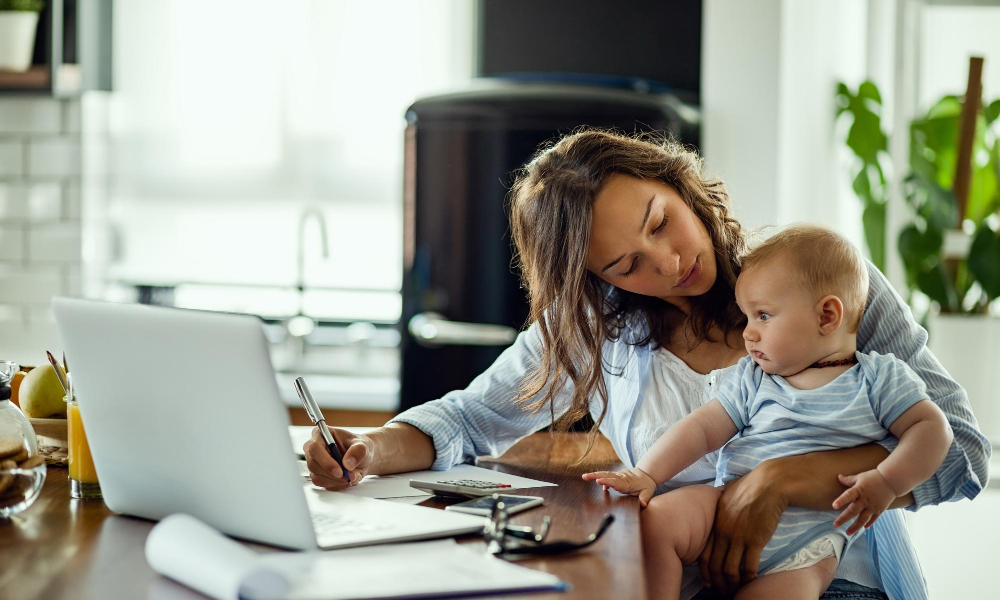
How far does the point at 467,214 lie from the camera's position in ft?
9.28

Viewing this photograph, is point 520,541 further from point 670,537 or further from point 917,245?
point 917,245

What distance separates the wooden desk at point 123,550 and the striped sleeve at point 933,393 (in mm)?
446

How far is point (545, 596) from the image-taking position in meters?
0.85

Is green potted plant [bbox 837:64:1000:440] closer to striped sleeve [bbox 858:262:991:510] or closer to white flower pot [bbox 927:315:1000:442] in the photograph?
white flower pot [bbox 927:315:1000:442]

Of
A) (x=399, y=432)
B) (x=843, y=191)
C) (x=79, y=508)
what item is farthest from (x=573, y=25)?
(x=79, y=508)

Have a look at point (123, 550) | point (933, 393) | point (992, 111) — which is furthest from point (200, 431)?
point (992, 111)

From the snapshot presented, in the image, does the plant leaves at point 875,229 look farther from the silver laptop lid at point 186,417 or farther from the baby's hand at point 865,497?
the silver laptop lid at point 186,417

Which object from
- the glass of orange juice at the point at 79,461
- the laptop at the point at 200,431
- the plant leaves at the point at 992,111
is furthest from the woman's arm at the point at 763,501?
the plant leaves at the point at 992,111

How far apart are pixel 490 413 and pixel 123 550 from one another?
0.73m

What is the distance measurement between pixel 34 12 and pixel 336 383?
1.55 m

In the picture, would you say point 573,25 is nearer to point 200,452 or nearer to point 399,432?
point 399,432

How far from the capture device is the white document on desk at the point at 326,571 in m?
0.82

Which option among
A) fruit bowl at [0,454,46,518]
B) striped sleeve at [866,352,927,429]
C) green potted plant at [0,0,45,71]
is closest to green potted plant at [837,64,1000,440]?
striped sleeve at [866,352,927,429]

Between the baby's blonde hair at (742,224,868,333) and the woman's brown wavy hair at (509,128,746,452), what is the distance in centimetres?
20
